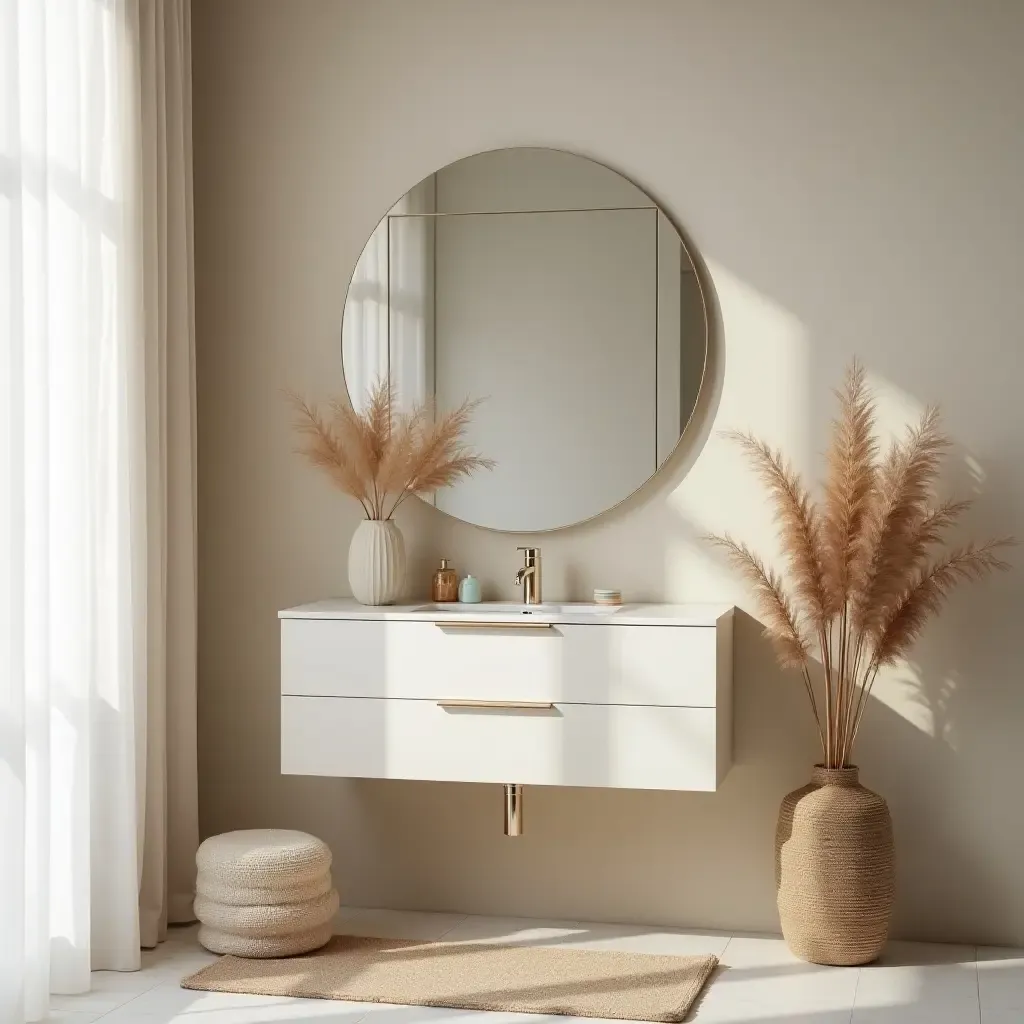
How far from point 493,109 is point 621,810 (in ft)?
6.09

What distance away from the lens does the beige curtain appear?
3398mm

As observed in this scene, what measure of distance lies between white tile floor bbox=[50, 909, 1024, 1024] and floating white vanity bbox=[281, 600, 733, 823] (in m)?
0.45

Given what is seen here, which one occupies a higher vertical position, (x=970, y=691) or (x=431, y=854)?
(x=970, y=691)

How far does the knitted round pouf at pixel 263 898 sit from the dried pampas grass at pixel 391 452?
0.92 meters

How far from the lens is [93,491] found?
3158mm

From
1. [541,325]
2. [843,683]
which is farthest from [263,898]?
[541,325]

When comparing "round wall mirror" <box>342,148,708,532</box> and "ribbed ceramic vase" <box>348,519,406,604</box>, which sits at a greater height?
"round wall mirror" <box>342,148,708,532</box>

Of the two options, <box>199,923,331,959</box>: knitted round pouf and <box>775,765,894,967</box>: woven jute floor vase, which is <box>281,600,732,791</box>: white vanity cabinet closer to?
<box>775,765,894,967</box>: woven jute floor vase

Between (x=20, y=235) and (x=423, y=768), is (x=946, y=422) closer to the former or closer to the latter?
(x=423, y=768)

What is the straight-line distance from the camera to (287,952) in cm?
327

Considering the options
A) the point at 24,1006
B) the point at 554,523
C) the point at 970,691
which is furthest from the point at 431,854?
the point at 970,691

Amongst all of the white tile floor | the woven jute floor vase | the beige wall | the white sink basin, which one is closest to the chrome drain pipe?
the beige wall

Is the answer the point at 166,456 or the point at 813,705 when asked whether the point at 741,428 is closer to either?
the point at 813,705

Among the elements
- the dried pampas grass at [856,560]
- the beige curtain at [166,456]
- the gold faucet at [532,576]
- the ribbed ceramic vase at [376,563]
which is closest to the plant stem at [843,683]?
the dried pampas grass at [856,560]
